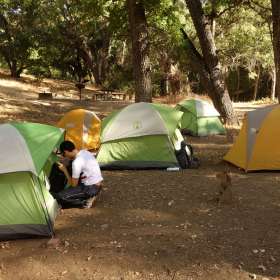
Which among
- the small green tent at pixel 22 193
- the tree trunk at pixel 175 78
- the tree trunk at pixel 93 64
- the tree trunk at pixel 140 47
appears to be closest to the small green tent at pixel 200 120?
the tree trunk at pixel 140 47

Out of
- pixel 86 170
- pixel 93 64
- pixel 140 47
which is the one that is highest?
pixel 93 64

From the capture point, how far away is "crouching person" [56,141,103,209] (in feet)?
16.3

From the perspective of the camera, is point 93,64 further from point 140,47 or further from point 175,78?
point 140,47

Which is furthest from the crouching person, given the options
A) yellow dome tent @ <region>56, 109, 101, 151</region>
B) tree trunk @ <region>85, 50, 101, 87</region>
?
tree trunk @ <region>85, 50, 101, 87</region>

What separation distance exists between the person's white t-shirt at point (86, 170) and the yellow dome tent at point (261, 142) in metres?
3.63

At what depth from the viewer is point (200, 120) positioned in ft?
38.3

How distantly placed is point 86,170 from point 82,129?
4.48m

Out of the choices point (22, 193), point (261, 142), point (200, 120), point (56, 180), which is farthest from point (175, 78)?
point (22, 193)

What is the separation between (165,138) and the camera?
24.8 ft

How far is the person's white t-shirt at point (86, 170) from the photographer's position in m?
4.94

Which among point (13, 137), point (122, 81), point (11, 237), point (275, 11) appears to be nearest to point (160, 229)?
point (11, 237)

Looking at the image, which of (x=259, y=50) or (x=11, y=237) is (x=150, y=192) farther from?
(x=259, y=50)

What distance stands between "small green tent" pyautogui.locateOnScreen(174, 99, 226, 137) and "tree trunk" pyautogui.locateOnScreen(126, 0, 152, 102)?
1631 mm

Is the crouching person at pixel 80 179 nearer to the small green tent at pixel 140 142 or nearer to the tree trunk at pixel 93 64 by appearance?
the small green tent at pixel 140 142
